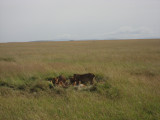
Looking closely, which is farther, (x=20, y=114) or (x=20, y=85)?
(x=20, y=85)

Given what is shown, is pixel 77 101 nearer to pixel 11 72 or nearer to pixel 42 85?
pixel 42 85

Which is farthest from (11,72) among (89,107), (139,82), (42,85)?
(139,82)

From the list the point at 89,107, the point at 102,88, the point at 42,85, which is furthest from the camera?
the point at 42,85

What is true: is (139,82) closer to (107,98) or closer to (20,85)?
(107,98)

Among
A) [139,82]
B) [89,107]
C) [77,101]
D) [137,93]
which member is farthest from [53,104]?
[139,82]

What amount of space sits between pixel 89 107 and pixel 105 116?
52 cm

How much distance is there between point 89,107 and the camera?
3.32m

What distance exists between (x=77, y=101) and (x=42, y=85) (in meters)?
1.66

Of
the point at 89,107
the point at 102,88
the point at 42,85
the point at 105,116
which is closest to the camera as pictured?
the point at 105,116

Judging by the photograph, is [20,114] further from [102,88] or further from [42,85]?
[102,88]

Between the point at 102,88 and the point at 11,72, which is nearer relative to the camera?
the point at 102,88

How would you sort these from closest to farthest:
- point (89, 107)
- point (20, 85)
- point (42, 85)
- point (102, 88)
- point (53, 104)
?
point (89, 107), point (53, 104), point (102, 88), point (42, 85), point (20, 85)

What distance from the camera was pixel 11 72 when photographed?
6.75m

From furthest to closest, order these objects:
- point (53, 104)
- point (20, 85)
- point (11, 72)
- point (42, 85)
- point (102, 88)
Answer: point (11, 72) < point (20, 85) < point (42, 85) < point (102, 88) < point (53, 104)
